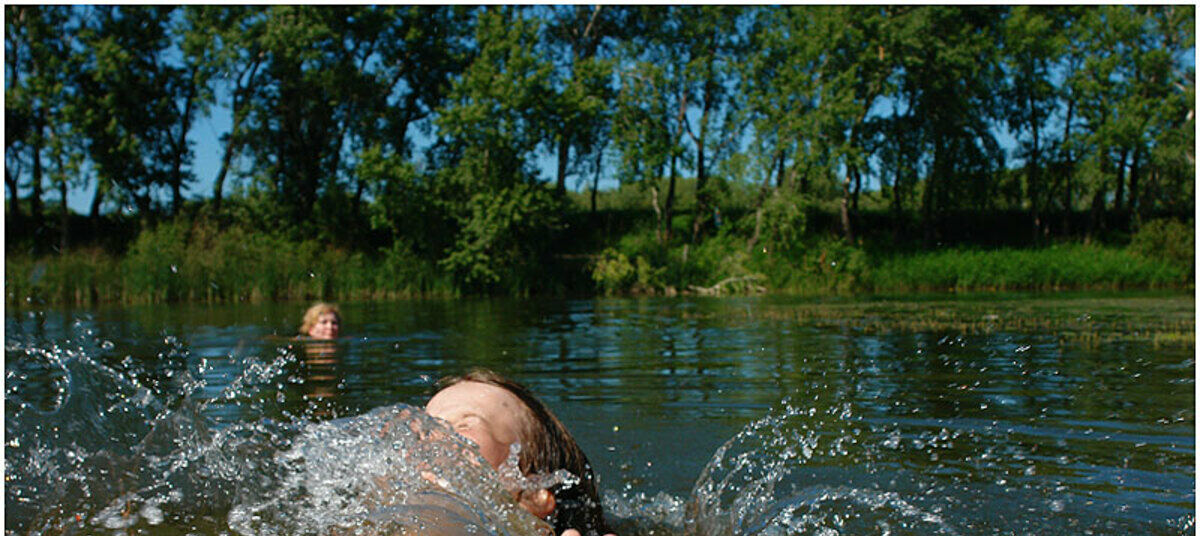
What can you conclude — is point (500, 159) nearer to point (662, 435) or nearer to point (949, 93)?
point (949, 93)

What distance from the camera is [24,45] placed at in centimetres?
3072

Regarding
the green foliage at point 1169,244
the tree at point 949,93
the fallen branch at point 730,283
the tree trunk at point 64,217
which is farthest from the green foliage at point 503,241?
the green foliage at point 1169,244

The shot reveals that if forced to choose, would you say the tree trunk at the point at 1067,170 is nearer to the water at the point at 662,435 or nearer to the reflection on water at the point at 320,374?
the water at the point at 662,435

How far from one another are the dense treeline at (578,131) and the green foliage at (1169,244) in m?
0.16

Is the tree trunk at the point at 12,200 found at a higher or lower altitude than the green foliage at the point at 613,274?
higher

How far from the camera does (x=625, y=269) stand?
3044cm

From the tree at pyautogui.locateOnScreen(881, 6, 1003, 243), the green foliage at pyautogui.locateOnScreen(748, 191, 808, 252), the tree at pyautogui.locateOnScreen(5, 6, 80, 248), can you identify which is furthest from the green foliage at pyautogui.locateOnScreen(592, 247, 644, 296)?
the tree at pyautogui.locateOnScreen(5, 6, 80, 248)

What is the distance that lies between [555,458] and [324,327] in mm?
9730

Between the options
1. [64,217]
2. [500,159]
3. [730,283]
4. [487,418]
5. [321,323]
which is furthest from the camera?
[64,217]

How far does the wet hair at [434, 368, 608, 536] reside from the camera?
328cm

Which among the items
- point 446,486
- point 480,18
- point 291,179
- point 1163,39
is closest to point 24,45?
point 291,179

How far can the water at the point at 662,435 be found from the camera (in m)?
3.91

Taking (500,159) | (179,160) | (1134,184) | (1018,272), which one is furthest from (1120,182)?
(179,160)

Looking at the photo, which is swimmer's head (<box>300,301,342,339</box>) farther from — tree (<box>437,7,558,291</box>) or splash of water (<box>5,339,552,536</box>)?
tree (<box>437,7,558,291</box>)
